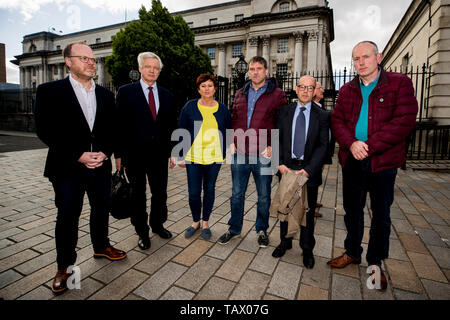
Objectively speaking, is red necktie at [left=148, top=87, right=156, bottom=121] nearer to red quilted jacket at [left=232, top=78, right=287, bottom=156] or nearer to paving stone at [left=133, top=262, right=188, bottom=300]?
red quilted jacket at [left=232, top=78, right=287, bottom=156]

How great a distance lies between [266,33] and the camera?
3306 cm

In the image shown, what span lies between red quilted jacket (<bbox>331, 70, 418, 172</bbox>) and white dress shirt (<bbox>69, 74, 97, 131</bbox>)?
8.31 ft

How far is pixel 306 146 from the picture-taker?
8.84 feet

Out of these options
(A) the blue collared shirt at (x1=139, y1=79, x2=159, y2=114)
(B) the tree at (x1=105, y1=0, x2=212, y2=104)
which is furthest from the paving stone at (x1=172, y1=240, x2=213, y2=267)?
(B) the tree at (x1=105, y1=0, x2=212, y2=104)

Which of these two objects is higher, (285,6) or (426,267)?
(285,6)

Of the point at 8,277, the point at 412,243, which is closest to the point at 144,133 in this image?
the point at 8,277

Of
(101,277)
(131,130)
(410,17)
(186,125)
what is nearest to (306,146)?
(186,125)

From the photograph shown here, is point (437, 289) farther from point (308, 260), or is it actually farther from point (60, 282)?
point (60, 282)

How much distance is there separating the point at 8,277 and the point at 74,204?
39.4 inches

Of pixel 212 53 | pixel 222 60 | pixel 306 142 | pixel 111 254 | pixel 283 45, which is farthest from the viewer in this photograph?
pixel 212 53

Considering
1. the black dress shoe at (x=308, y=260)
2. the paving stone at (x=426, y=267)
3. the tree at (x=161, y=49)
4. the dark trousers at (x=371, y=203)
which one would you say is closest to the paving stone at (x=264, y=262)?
the black dress shoe at (x=308, y=260)
